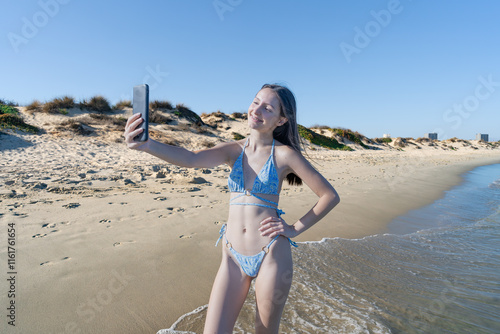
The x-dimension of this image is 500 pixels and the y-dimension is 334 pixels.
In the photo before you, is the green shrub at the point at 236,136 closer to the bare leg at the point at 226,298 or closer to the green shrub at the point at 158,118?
the green shrub at the point at 158,118

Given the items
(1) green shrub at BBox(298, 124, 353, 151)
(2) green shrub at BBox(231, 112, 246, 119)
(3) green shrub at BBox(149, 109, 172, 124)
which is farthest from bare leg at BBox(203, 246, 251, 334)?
(2) green shrub at BBox(231, 112, 246, 119)

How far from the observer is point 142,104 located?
1.78 metres

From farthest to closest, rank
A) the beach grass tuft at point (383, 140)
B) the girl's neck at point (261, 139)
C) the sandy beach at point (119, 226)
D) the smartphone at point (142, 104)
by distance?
the beach grass tuft at point (383, 140), the sandy beach at point (119, 226), the girl's neck at point (261, 139), the smartphone at point (142, 104)

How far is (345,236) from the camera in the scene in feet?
19.8

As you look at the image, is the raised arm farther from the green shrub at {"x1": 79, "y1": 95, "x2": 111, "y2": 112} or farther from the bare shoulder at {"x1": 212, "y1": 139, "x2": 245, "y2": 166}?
the green shrub at {"x1": 79, "y1": 95, "x2": 111, "y2": 112}

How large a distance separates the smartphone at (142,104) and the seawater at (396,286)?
2003 mm

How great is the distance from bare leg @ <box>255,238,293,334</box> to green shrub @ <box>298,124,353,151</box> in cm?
2250

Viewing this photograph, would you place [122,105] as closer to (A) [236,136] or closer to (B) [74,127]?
(B) [74,127]

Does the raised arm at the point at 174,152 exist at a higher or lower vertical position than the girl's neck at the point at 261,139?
lower

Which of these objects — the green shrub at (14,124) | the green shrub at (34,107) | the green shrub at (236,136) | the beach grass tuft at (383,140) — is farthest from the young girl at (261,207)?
the beach grass tuft at (383,140)

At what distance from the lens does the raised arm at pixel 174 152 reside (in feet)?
5.96

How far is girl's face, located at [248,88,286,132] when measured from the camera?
2271 mm

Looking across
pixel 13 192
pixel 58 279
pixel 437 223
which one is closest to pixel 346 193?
pixel 437 223

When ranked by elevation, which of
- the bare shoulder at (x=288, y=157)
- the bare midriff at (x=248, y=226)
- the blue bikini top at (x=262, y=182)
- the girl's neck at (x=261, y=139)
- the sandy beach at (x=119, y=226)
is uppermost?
the girl's neck at (x=261, y=139)
